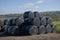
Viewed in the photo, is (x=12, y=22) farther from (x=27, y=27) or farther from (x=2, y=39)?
(x=2, y=39)

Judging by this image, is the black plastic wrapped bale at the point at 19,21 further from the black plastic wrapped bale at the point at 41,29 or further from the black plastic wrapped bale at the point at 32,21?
the black plastic wrapped bale at the point at 41,29

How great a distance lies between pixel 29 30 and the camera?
14328 mm

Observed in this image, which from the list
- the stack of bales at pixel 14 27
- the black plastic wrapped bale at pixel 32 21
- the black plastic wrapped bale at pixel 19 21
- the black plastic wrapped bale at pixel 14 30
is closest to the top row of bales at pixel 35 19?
the black plastic wrapped bale at pixel 32 21

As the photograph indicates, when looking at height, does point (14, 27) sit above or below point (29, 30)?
above

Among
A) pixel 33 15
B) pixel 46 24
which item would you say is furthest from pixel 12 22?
pixel 46 24

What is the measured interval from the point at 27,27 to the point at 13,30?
1.45 meters

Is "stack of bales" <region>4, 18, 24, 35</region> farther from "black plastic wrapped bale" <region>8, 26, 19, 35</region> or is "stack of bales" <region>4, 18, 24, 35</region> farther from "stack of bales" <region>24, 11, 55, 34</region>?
"stack of bales" <region>24, 11, 55, 34</region>

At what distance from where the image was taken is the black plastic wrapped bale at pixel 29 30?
1443cm

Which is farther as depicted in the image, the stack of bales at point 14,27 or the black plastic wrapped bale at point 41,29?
the black plastic wrapped bale at point 41,29

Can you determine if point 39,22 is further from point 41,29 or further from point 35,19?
point 41,29

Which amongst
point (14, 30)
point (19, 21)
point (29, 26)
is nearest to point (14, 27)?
point (14, 30)

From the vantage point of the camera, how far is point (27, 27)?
14.5 meters

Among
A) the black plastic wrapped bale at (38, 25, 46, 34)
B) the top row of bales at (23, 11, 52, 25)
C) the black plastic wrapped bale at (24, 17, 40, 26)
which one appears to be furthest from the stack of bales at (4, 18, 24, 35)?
the black plastic wrapped bale at (38, 25, 46, 34)

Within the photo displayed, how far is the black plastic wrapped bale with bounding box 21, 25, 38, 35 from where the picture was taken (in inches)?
568
